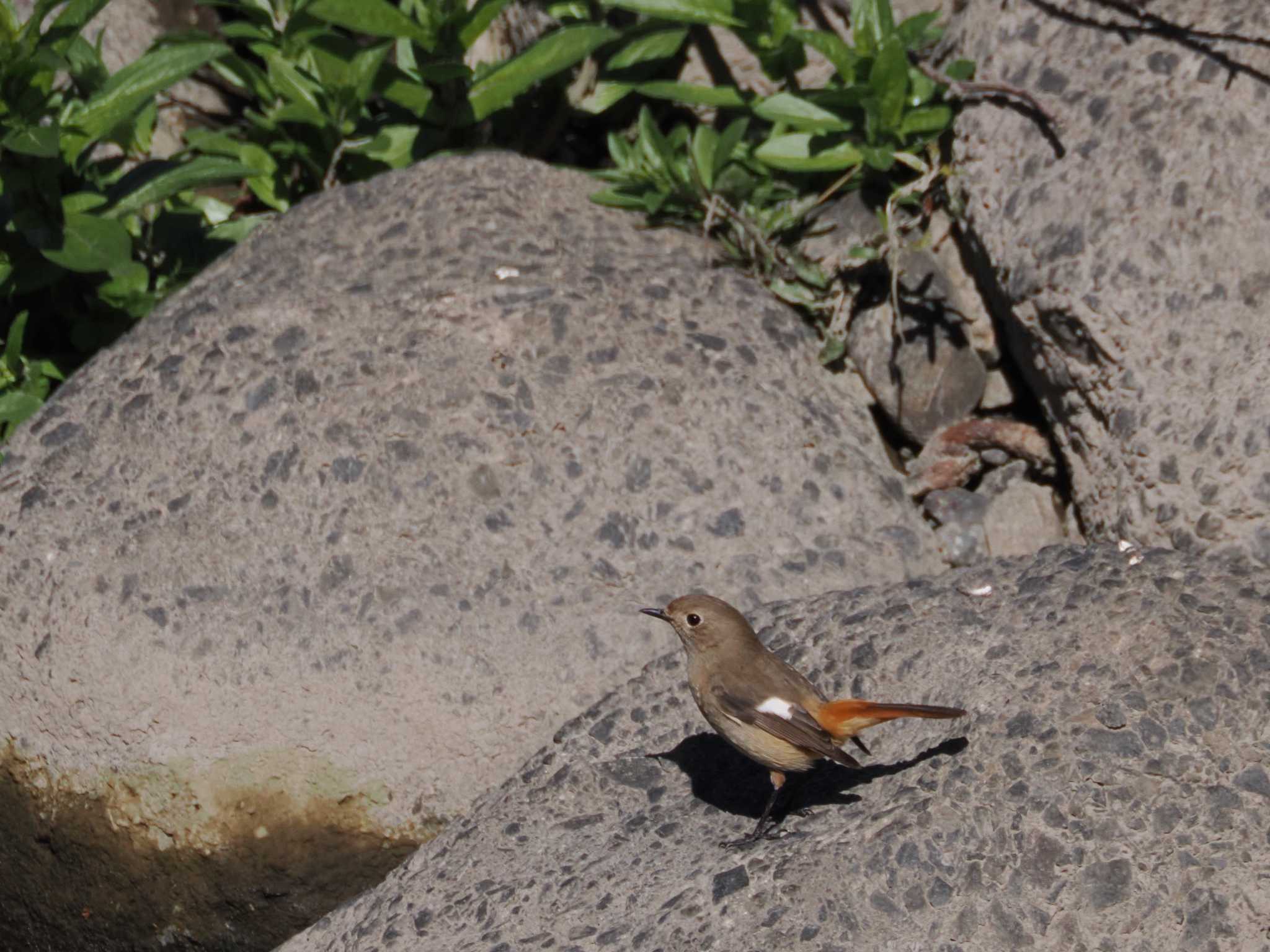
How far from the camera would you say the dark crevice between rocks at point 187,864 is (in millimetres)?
3564

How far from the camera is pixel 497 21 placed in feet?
18.3

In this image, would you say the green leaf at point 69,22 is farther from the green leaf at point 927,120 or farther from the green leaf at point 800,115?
the green leaf at point 927,120

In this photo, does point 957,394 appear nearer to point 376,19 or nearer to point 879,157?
point 879,157

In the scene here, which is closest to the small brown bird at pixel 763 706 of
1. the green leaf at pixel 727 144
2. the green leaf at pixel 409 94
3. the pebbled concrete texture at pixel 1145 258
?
the pebbled concrete texture at pixel 1145 258

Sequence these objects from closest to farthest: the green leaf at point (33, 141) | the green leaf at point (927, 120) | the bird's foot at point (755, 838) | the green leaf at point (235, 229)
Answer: the bird's foot at point (755, 838) < the green leaf at point (33, 141) < the green leaf at point (927, 120) < the green leaf at point (235, 229)

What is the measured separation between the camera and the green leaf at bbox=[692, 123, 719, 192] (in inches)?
190

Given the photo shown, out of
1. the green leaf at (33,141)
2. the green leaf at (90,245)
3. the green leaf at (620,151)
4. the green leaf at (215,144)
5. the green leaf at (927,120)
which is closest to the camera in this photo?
the green leaf at (33,141)

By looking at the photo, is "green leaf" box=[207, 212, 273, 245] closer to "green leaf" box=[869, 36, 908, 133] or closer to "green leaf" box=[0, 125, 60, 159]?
"green leaf" box=[0, 125, 60, 159]

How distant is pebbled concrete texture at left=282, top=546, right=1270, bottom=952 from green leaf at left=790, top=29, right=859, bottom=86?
1.94 metres

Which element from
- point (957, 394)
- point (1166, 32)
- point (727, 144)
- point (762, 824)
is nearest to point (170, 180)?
Result: point (727, 144)

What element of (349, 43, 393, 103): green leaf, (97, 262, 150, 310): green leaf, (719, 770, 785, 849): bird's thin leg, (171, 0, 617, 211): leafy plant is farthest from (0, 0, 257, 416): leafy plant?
(719, 770, 785, 849): bird's thin leg

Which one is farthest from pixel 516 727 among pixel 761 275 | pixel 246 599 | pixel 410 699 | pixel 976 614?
pixel 761 275

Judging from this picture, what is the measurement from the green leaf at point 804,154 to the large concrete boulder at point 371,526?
49cm

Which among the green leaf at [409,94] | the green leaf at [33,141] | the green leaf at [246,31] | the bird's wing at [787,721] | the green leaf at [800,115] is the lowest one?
the bird's wing at [787,721]
